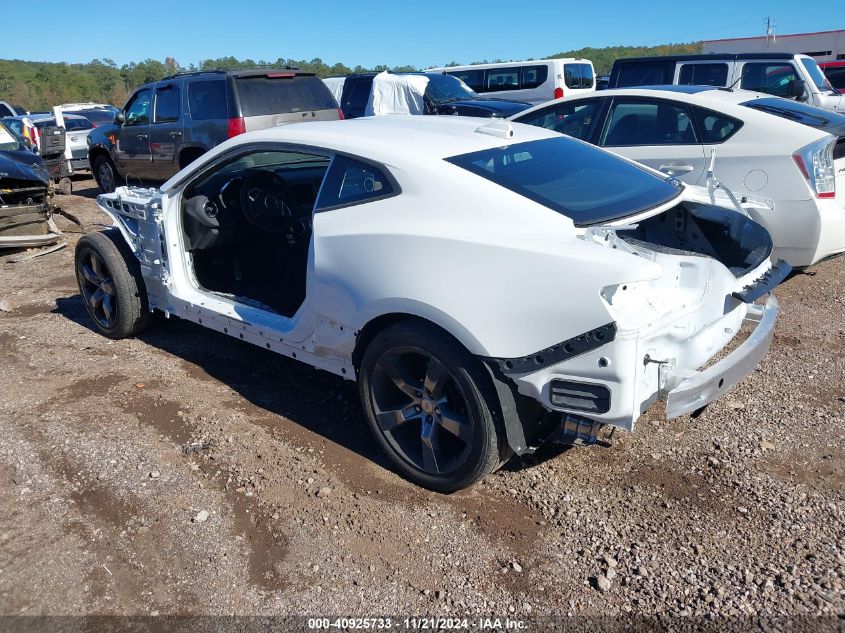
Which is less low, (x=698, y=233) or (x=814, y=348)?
(x=698, y=233)

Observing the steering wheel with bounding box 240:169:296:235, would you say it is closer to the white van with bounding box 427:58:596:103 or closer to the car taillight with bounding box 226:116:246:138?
the car taillight with bounding box 226:116:246:138

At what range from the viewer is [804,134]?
5.48 meters

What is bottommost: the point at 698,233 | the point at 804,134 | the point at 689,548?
the point at 689,548

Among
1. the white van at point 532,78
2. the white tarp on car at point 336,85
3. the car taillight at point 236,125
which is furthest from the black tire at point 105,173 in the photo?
the white van at point 532,78

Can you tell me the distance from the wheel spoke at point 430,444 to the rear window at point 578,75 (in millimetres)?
16488

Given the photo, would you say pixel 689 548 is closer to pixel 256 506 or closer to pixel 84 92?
pixel 256 506

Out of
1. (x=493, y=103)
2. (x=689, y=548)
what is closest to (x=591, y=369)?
(x=689, y=548)

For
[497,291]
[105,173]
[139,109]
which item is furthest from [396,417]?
[105,173]

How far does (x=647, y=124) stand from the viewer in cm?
637

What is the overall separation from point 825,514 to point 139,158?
33.3 feet

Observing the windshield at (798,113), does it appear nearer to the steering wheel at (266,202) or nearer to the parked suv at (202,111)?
the steering wheel at (266,202)

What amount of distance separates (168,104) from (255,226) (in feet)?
20.5

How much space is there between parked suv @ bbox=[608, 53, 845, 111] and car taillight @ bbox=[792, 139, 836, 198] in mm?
6066

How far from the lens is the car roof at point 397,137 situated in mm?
3432
